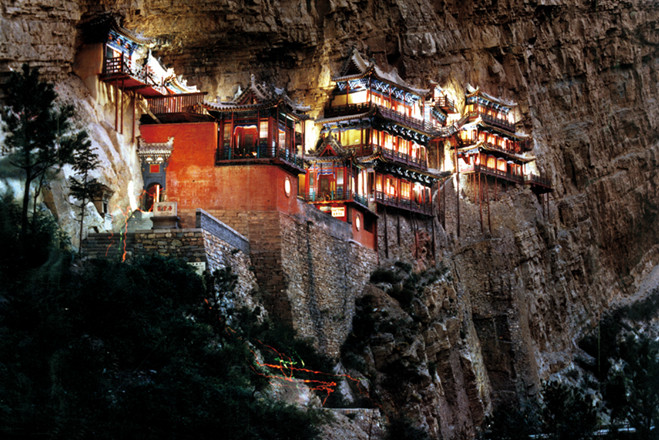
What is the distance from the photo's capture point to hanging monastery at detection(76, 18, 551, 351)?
34250 millimetres

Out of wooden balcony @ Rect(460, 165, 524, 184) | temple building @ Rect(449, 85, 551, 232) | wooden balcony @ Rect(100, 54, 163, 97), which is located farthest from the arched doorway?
wooden balcony @ Rect(460, 165, 524, 184)

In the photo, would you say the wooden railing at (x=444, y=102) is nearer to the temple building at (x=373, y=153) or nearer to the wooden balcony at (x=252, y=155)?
the temple building at (x=373, y=153)

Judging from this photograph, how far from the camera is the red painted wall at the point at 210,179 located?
1373 inches

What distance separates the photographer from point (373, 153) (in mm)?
49281

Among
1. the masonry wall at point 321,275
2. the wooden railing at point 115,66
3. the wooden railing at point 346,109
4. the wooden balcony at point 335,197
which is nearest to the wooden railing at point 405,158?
the wooden railing at point 346,109

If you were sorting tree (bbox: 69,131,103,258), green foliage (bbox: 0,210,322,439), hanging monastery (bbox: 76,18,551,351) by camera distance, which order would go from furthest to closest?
hanging monastery (bbox: 76,18,551,351), tree (bbox: 69,131,103,258), green foliage (bbox: 0,210,322,439)

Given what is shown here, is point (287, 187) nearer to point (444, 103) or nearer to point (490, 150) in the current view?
point (444, 103)

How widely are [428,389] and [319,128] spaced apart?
63.9 feet

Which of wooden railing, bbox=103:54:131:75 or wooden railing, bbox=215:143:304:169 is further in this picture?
wooden railing, bbox=215:143:304:169

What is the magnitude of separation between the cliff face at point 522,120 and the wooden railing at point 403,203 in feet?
9.39

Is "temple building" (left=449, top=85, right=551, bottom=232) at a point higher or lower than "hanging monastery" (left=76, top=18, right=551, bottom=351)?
higher

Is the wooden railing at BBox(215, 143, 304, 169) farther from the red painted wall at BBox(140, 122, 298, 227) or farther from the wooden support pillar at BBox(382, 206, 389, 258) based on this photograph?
the wooden support pillar at BBox(382, 206, 389, 258)

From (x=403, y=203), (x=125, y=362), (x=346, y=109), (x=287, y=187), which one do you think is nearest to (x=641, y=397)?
(x=287, y=187)

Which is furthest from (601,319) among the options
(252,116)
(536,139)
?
(252,116)
